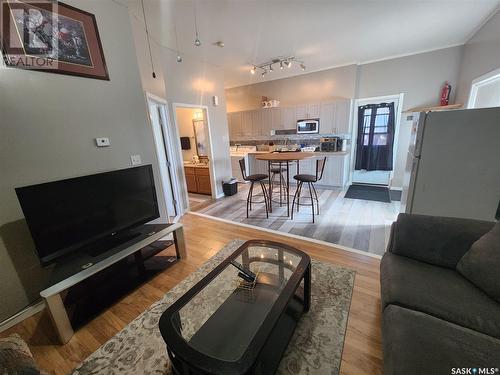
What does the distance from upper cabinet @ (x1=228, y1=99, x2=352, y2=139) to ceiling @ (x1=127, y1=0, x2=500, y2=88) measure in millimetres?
1103

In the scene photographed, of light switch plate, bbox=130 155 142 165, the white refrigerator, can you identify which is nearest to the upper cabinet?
the white refrigerator

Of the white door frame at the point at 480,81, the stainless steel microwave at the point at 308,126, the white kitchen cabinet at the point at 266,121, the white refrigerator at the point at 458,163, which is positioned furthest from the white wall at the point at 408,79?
the white refrigerator at the point at 458,163

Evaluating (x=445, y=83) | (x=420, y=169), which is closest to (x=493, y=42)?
(x=445, y=83)

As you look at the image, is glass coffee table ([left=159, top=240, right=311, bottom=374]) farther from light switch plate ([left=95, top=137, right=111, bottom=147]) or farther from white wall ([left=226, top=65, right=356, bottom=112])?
white wall ([left=226, top=65, right=356, bottom=112])

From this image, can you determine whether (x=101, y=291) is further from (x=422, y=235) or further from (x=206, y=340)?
(x=422, y=235)

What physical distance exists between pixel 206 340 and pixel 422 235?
1.76 m

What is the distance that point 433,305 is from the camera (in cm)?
117

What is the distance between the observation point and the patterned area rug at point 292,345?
1.34m

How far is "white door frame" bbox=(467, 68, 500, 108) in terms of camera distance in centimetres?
276

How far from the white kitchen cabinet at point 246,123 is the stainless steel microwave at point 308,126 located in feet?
5.01

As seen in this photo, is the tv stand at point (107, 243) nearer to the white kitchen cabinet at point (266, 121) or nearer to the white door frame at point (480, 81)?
the white kitchen cabinet at point (266, 121)

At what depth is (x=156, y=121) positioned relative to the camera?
3.19 metres
